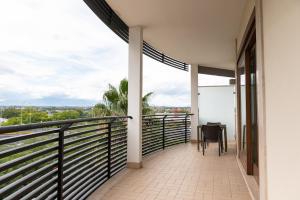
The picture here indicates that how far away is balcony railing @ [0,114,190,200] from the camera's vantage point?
157 cm

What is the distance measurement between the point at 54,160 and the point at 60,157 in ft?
0.18

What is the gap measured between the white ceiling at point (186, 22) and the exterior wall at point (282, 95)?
5.34 feet

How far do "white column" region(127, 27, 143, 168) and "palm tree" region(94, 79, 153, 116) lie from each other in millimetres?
1828

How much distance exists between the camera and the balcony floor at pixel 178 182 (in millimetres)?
2857

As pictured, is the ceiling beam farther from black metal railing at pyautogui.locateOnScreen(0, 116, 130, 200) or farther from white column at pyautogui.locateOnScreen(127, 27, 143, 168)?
black metal railing at pyautogui.locateOnScreen(0, 116, 130, 200)

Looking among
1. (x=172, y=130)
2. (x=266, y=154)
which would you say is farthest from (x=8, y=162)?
(x=172, y=130)

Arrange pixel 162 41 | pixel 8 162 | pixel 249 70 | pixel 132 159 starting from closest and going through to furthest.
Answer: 1. pixel 8 162
2. pixel 249 70
3. pixel 132 159
4. pixel 162 41

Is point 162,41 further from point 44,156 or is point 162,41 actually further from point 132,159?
point 44,156

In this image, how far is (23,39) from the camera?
4.63 metres

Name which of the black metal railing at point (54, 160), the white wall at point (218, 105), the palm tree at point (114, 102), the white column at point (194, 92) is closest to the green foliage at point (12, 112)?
the black metal railing at point (54, 160)

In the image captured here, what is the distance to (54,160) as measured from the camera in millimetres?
2113

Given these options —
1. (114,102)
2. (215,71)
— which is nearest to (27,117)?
(114,102)

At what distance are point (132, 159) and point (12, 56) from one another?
10.1 feet

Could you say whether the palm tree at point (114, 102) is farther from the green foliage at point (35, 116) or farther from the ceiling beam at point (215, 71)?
the green foliage at point (35, 116)
